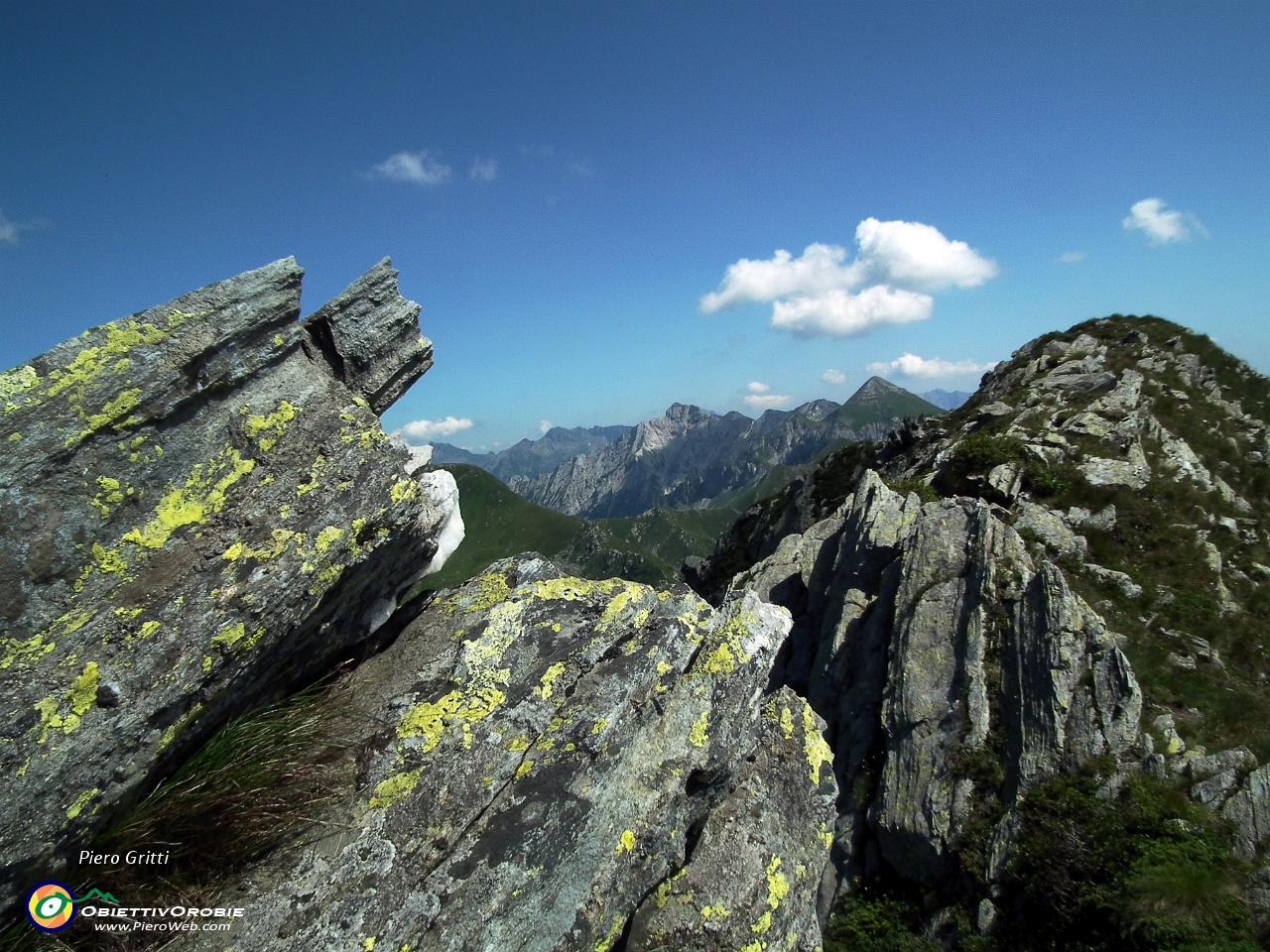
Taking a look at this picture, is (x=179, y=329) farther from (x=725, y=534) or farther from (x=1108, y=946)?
(x=725, y=534)

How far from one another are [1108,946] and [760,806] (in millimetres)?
6673

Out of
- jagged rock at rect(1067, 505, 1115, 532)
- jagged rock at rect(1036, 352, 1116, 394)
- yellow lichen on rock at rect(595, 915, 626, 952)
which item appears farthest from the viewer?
Result: jagged rock at rect(1036, 352, 1116, 394)

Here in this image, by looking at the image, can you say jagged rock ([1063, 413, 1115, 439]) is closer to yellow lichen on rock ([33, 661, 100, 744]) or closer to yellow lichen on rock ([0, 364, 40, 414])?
yellow lichen on rock ([33, 661, 100, 744])

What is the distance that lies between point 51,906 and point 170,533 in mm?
3307

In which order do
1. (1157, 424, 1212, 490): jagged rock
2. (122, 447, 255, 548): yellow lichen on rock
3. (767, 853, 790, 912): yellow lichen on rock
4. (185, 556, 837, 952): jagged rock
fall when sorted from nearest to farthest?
(122, 447, 255, 548): yellow lichen on rock, (185, 556, 837, 952): jagged rock, (767, 853, 790, 912): yellow lichen on rock, (1157, 424, 1212, 490): jagged rock

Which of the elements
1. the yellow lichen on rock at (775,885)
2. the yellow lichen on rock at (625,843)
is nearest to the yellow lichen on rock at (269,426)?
the yellow lichen on rock at (625,843)

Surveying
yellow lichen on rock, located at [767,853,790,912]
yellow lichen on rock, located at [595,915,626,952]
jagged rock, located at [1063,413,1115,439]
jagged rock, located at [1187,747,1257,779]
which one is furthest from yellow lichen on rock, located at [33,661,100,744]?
jagged rock, located at [1063,413,1115,439]

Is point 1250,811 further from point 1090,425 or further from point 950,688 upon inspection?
point 1090,425

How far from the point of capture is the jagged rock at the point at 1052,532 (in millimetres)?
20453

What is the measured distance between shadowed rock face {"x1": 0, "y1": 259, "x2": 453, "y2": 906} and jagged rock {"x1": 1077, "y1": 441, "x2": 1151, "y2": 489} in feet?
85.8

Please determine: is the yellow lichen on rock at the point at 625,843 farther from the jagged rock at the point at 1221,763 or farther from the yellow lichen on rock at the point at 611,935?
the jagged rock at the point at 1221,763

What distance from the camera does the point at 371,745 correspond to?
736 cm

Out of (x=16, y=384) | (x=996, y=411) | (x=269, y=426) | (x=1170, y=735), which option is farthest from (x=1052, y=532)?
(x=16, y=384)

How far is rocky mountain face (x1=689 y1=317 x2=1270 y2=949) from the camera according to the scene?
436 inches
